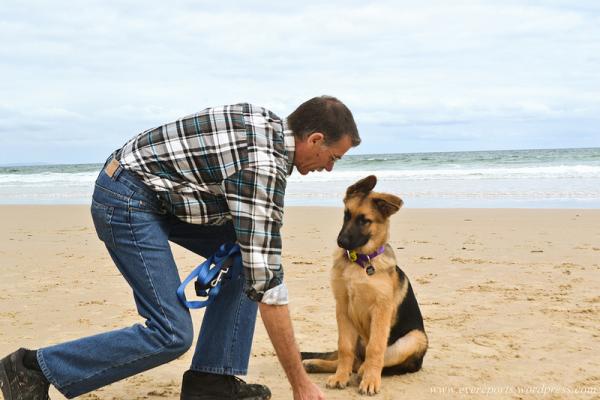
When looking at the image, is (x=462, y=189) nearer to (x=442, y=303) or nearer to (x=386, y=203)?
(x=442, y=303)

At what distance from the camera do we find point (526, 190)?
70.7 feet

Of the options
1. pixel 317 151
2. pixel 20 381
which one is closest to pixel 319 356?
pixel 317 151

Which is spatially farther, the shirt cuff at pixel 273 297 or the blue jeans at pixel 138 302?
the blue jeans at pixel 138 302

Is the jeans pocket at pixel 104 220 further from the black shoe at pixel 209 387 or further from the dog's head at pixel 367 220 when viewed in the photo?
the dog's head at pixel 367 220

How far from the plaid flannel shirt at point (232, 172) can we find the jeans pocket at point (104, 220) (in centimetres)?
26

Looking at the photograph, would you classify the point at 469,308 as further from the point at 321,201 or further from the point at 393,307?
the point at 321,201

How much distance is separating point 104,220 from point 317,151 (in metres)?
1.21

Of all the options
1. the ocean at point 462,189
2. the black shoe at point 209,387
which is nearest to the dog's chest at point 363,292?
the black shoe at point 209,387

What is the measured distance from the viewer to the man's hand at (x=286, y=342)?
330 cm

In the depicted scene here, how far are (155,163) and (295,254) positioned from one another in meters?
6.48

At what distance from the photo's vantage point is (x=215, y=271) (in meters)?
3.97

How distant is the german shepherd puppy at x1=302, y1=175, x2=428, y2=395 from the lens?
475cm

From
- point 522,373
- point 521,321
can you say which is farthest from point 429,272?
point 522,373

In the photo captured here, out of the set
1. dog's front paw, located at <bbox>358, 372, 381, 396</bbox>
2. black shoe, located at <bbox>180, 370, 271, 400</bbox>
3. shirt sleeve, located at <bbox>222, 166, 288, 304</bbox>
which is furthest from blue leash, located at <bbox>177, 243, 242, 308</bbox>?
dog's front paw, located at <bbox>358, 372, 381, 396</bbox>
